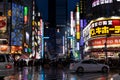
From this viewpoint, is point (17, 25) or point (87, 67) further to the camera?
point (17, 25)

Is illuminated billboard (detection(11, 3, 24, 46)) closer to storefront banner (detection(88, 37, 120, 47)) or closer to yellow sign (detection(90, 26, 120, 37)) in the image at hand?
storefront banner (detection(88, 37, 120, 47))

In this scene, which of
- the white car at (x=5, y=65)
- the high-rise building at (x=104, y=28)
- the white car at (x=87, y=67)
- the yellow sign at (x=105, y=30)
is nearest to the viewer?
the white car at (x=5, y=65)

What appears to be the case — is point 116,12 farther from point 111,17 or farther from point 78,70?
point 78,70

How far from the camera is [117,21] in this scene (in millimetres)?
99000

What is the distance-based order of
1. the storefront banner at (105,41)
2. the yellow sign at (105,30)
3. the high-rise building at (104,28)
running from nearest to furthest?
the yellow sign at (105,30) → the storefront banner at (105,41) → the high-rise building at (104,28)

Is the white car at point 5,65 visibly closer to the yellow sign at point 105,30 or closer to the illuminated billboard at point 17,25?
the yellow sign at point 105,30

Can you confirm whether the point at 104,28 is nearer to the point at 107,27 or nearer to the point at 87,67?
the point at 107,27

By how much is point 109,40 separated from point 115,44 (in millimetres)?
2090

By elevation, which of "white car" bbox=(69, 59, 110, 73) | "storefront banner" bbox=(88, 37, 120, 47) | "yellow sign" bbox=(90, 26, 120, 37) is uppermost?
"yellow sign" bbox=(90, 26, 120, 37)

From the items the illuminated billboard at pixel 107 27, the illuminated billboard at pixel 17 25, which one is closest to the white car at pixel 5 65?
the illuminated billboard at pixel 107 27

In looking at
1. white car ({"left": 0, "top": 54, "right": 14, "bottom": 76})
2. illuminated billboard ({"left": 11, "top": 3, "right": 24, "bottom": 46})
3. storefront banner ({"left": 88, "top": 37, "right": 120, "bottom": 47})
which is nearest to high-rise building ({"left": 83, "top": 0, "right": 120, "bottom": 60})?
A: storefront banner ({"left": 88, "top": 37, "right": 120, "bottom": 47})

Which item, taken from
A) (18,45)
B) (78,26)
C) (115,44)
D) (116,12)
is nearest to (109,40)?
(115,44)

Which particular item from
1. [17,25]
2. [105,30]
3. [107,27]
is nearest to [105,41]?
[105,30]

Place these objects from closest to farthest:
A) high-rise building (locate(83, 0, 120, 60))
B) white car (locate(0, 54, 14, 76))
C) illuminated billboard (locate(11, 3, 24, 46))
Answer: white car (locate(0, 54, 14, 76)) < high-rise building (locate(83, 0, 120, 60)) < illuminated billboard (locate(11, 3, 24, 46))
